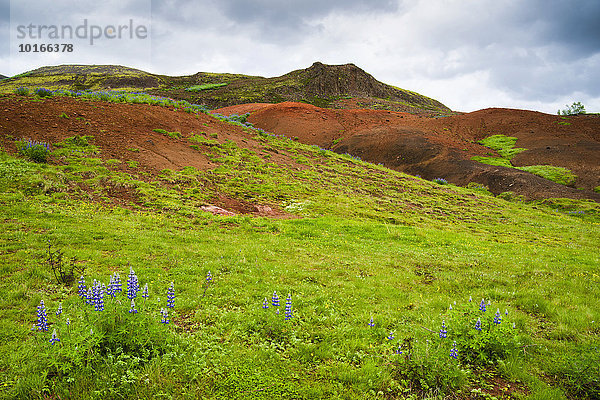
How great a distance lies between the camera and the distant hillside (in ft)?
302

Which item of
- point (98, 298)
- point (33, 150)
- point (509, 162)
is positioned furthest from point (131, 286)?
point (509, 162)

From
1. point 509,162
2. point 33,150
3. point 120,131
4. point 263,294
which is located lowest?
point 263,294

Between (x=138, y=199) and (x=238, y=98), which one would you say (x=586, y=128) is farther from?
(x=238, y=98)

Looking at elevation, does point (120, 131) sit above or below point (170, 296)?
above

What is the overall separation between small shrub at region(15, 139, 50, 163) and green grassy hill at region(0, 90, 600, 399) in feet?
0.34

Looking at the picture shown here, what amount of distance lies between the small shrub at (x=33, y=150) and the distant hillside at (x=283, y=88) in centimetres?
7341

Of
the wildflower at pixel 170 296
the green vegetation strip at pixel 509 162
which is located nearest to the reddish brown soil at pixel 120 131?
the wildflower at pixel 170 296

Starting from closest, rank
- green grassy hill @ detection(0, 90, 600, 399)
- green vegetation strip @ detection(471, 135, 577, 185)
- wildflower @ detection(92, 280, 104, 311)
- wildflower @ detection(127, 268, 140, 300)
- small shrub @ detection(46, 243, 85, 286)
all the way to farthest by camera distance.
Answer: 1. green grassy hill @ detection(0, 90, 600, 399)
2. wildflower @ detection(92, 280, 104, 311)
3. wildflower @ detection(127, 268, 140, 300)
4. small shrub @ detection(46, 243, 85, 286)
5. green vegetation strip @ detection(471, 135, 577, 185)

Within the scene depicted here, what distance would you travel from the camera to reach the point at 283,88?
4023 inches

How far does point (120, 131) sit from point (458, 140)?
150 feet

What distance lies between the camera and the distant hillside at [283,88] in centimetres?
9206

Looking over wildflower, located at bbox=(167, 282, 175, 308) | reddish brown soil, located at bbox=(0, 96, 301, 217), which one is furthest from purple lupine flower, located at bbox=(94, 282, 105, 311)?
reddish brown soil, located at bbox=(0, 96, 301, 217)

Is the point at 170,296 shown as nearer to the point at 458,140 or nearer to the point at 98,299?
the point at 98,299

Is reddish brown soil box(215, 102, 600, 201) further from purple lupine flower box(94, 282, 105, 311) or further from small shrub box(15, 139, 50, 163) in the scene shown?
small shrub box(15, 139, 50, 163)
